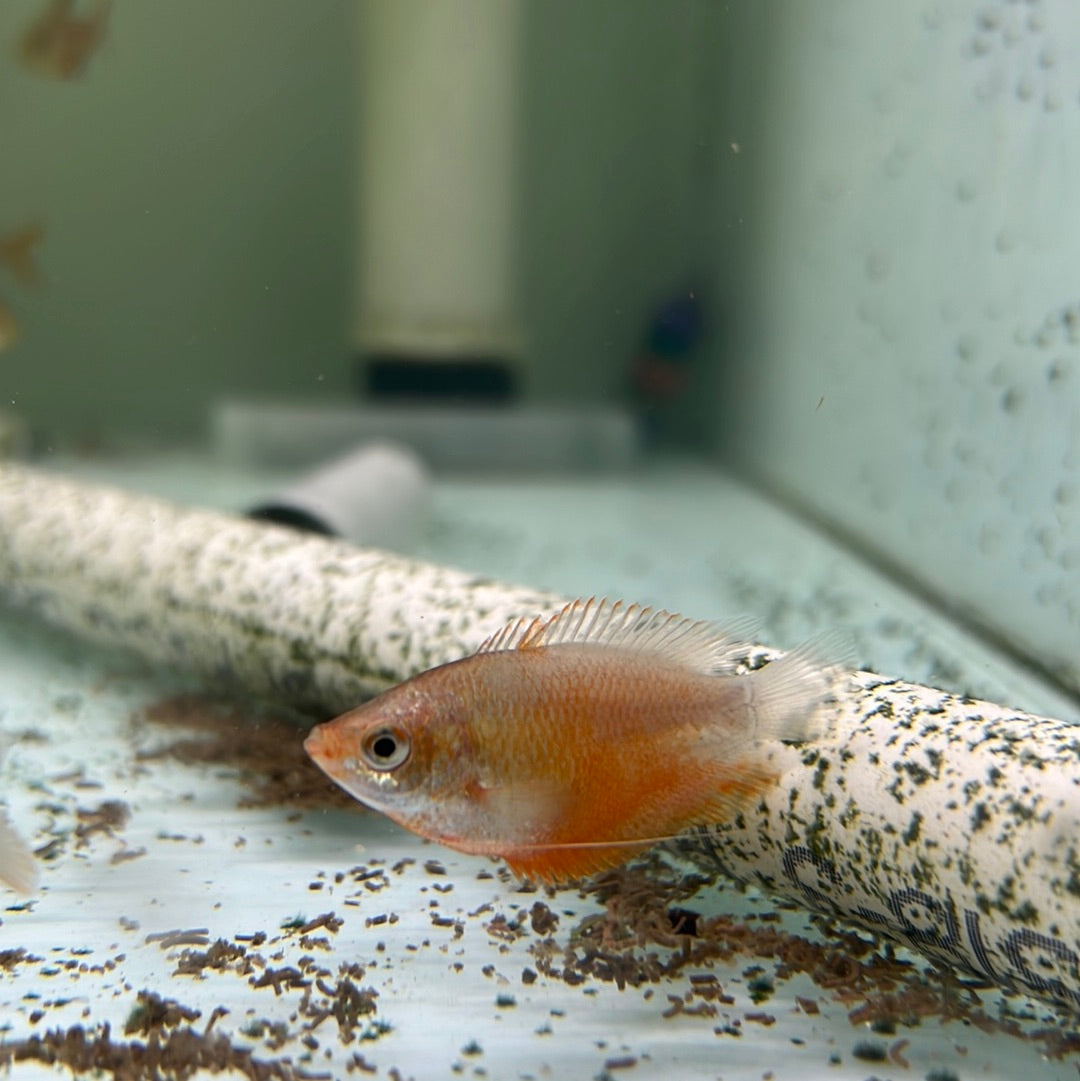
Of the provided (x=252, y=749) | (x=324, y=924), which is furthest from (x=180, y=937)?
(x=252, y=749)

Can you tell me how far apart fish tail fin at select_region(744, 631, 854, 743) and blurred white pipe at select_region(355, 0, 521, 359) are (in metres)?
2.99

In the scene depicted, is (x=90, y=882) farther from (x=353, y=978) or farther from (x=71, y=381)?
(x=71, y=381)

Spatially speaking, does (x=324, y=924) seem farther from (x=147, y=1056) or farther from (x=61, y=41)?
(x=61, y=41)

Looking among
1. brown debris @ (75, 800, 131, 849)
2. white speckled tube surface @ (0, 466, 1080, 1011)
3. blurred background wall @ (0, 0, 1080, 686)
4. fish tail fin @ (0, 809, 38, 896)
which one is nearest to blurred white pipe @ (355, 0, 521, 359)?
blurred background wall @ (0, 0, 1080, 686)

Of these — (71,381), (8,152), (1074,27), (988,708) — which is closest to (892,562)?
(1074,27)

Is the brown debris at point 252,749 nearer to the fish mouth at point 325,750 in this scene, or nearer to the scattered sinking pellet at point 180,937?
the scattered sinking pellet at point 180,937

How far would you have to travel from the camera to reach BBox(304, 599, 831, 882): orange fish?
0.88 meters

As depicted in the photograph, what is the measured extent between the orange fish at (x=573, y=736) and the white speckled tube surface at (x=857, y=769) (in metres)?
0.14

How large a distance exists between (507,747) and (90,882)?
23.6 inches

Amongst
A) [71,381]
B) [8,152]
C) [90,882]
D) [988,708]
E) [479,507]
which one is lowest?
[479,507]

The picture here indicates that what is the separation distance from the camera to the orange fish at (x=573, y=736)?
879 millimetres

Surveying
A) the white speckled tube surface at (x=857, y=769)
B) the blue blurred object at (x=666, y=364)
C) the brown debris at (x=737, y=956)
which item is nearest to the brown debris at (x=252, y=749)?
the white speckled tube surface at (x=857, y=769)

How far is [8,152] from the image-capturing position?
1.70m

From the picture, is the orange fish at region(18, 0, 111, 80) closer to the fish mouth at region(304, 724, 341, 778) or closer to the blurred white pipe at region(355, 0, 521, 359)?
the fish mouth at region(304, 724, 341, 778)
